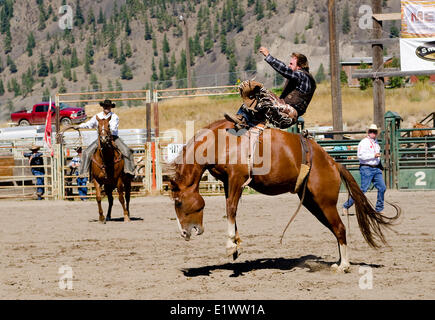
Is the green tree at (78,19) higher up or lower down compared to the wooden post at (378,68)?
higher up

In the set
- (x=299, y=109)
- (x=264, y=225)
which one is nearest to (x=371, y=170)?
(x=264, y=225)

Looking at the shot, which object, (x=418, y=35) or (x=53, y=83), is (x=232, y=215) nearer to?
(x=418, y=35)

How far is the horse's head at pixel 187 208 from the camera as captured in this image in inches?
307

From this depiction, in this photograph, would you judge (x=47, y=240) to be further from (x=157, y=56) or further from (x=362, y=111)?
(x=157, y=56)

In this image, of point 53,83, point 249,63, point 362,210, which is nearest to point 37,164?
point 362,210

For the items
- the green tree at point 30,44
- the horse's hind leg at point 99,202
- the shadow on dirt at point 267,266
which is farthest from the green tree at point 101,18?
the shadow on dirt at point 267,266

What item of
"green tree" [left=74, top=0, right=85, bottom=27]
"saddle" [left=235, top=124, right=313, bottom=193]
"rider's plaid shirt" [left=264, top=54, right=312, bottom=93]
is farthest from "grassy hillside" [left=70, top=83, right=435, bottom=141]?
"green tree" [left=74, top=0, right=85, bottom=27]

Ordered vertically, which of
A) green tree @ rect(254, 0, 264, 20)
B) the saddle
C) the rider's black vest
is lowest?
the saddle

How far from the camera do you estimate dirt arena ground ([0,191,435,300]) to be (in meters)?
6.95

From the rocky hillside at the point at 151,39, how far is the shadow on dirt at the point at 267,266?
128782 mm

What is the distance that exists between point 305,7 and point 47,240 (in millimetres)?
174594

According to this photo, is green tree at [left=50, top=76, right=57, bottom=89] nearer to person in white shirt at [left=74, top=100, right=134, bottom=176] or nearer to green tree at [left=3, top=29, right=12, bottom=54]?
green tree at [left=3, top=29, right=12, bottom=54]

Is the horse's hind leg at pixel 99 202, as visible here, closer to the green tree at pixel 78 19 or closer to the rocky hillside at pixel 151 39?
the rocky hillside at pixel 151 39

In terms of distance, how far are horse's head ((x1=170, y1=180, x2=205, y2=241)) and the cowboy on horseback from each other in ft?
3.39
